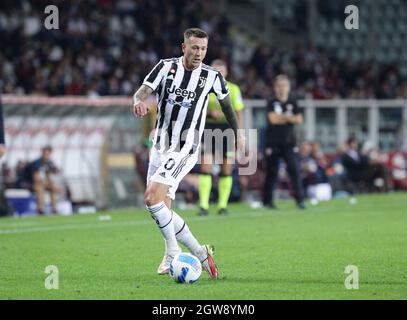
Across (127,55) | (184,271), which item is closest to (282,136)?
(127,55)

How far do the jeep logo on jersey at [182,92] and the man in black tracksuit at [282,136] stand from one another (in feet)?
28.8

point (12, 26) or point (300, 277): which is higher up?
point (12, 26)

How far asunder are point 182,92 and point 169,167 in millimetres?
699

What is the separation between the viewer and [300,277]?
362 inches

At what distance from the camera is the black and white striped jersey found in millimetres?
9539

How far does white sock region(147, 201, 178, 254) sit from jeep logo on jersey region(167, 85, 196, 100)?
39.3 inches

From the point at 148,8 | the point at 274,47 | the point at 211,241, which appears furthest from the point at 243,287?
the point at 274,47

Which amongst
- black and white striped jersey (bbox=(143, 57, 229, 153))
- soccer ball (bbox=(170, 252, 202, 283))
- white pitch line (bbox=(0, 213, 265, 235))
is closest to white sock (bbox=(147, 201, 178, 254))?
soccer ball (bbox=(170, 252, 202, 283))

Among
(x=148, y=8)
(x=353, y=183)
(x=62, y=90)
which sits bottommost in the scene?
(x=353, y=183)

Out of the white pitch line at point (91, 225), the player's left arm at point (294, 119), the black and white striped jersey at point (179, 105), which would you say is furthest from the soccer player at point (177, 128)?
the player's left arm at point (294, 119)

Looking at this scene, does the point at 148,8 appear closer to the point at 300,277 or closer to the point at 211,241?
the point at 211,241

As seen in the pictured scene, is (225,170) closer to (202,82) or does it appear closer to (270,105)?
(270,105)

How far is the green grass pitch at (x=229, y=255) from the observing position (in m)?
8.39
